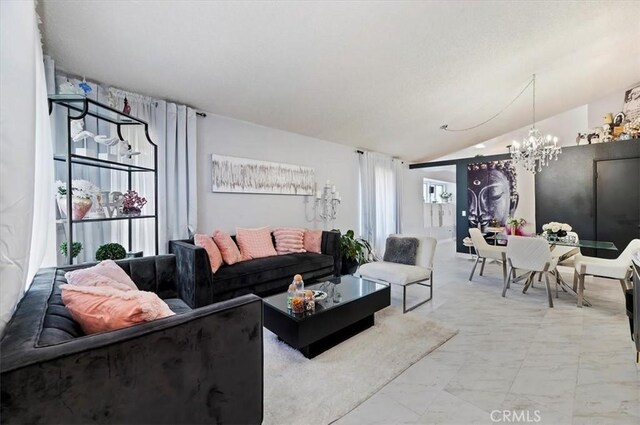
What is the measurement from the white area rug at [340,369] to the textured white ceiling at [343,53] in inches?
105

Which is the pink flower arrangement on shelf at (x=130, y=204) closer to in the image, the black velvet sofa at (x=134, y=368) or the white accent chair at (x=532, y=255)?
the black velvet sofa at (x=134, y=368)

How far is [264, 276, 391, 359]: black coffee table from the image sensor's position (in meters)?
2.05

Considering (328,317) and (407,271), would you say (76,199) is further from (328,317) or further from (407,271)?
(407,271)

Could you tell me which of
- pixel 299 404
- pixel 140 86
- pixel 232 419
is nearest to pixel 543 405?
pixel 299 404

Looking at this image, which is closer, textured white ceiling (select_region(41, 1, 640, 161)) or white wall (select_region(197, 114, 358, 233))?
textured white ceiling (select_region(41, 1, 640, 161))

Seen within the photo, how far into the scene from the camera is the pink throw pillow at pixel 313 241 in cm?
424

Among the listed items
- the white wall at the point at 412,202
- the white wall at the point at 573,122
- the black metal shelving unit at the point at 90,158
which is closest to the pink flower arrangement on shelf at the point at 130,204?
the black metal shelving unit at the point at 90,158

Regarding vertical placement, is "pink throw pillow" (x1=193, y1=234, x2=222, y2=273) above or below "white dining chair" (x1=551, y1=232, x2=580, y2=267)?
above

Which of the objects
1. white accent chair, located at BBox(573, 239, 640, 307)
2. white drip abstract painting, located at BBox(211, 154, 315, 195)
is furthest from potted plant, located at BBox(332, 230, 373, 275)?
white accent chair, located at BBox(573, 239, 640, 307)

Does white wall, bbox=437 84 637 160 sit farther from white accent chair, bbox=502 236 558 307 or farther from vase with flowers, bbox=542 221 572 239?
white accent chair, bbox=502 236 558 307

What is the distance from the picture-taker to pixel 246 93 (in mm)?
3352

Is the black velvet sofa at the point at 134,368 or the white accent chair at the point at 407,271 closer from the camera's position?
the black velvet sofa at the point at 134,368

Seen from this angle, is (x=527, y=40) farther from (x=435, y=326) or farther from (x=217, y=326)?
(x=217, y=326)

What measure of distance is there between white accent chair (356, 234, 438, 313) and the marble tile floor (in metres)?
0.30
